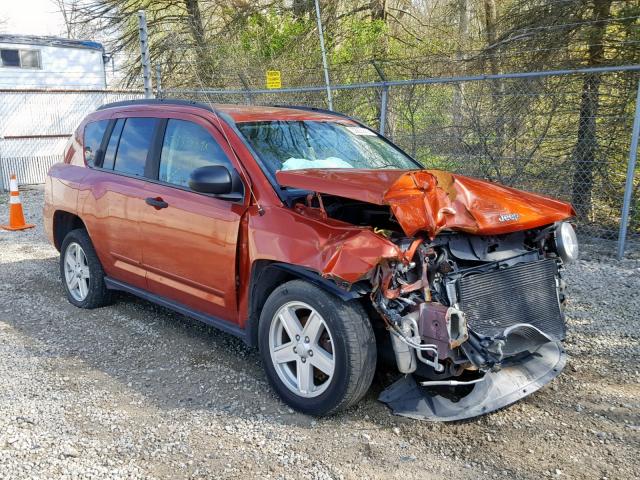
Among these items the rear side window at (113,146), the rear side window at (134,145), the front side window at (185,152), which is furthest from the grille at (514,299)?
the rear side window at (113,146)

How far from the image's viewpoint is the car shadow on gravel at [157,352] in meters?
3.95

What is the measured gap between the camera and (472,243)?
3719 millimetres

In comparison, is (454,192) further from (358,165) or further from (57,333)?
(57,333)

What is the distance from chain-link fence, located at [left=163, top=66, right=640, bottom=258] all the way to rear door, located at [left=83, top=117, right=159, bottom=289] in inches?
92.8

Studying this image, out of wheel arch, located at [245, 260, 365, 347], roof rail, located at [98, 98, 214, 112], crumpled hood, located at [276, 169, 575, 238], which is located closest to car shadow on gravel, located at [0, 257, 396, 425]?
wheel arch, located at [245, 260, 365, 347]

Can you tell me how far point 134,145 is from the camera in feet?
16.7

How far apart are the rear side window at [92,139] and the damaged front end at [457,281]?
2.52 meters

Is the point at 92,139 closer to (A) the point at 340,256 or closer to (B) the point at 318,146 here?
(B) the point at 318,146

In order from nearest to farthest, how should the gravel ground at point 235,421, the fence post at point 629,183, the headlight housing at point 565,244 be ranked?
the gravel ground at point 235,421, the headlight housing at point 565,244, the fence post at point 629,183

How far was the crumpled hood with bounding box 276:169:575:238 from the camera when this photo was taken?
3.35 m

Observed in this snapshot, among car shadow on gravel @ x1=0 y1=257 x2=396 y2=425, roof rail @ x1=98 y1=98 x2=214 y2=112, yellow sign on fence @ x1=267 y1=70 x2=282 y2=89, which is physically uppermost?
yellow sign on fence @ x1=267 y1=70 x2=282 y2=89

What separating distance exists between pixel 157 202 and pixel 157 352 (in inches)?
45.1

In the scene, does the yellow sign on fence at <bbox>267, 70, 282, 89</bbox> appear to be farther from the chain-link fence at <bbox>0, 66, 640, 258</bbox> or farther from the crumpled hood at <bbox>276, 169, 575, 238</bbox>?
the crumpled hood at <bbox>276, 169, 575, 238</bbox>

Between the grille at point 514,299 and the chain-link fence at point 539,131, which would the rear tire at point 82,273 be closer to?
the chain-link fence at point 539,131
